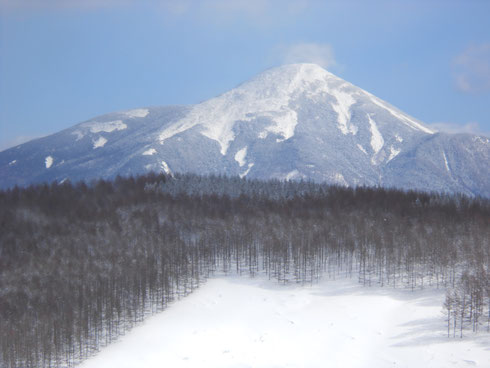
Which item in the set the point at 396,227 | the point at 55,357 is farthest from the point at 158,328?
the point at 396,227

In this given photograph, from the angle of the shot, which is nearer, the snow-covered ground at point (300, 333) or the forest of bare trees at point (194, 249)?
the snow-covered ground at point (300, 333)

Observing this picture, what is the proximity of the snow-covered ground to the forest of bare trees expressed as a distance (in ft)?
6.87

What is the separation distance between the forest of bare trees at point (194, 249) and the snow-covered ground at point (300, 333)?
2095 mm

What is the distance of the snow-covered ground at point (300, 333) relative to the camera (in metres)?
45.0

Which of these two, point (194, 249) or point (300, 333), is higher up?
point (194, 249)

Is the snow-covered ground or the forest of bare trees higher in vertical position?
the forest of bare trees

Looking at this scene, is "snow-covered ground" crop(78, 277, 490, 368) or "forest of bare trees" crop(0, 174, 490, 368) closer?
"snow-covered ground" crop(78, 277, 490, 368)

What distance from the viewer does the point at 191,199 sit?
116062mm

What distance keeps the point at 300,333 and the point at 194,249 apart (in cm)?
3095

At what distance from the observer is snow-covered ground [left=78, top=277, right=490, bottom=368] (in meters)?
45.0

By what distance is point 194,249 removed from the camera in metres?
81.0

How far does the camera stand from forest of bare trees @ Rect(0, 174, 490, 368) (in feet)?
191

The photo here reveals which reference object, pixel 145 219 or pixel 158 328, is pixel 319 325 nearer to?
pixel 158 328

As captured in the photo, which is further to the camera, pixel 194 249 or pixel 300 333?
pixel 194 249
